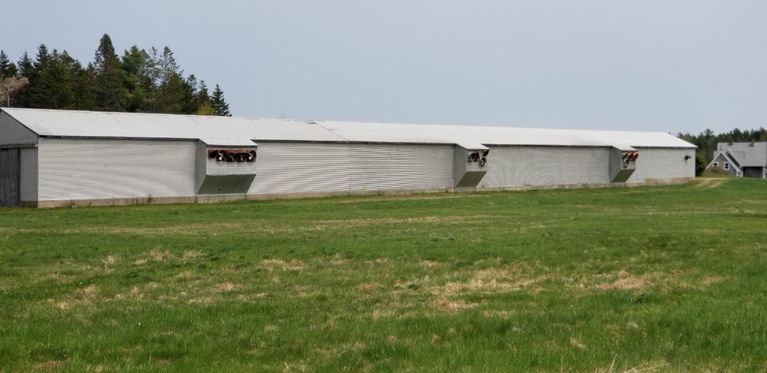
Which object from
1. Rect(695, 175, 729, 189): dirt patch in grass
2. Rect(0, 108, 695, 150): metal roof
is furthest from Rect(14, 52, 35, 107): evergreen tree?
Rect(695, 175, 729, 189): dirt patch in grass

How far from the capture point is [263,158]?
5712 centimetres

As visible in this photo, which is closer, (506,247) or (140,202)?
(506,247)

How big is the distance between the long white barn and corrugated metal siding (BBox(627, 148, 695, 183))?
48 centimetres

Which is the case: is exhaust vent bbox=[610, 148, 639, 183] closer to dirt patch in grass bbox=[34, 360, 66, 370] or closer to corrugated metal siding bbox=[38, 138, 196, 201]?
corrugated metal siding bbox=[38, 138, 196, 201]

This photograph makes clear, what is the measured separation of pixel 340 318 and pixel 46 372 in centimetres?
Result: 442

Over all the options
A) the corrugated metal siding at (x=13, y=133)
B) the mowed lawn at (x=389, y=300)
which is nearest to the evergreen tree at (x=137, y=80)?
the corrugated metal siding at (x=13, y=133)

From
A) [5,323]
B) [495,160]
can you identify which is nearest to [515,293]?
[5,323]

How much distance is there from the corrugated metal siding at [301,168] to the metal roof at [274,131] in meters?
0.66

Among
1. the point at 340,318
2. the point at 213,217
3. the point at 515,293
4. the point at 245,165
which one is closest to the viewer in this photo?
the point at 340,318

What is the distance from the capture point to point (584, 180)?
79.5 meters

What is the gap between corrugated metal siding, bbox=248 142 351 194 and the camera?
2248 inches

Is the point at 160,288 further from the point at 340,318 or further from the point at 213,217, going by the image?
the point at 213,217

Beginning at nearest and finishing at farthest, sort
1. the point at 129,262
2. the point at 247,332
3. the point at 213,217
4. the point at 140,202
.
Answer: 1. the point at 247,332
2. the point at 129,262
3. the point at 213,217
4. the point at 140,202

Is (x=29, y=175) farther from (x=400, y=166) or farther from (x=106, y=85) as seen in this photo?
(x=106, y=85)
